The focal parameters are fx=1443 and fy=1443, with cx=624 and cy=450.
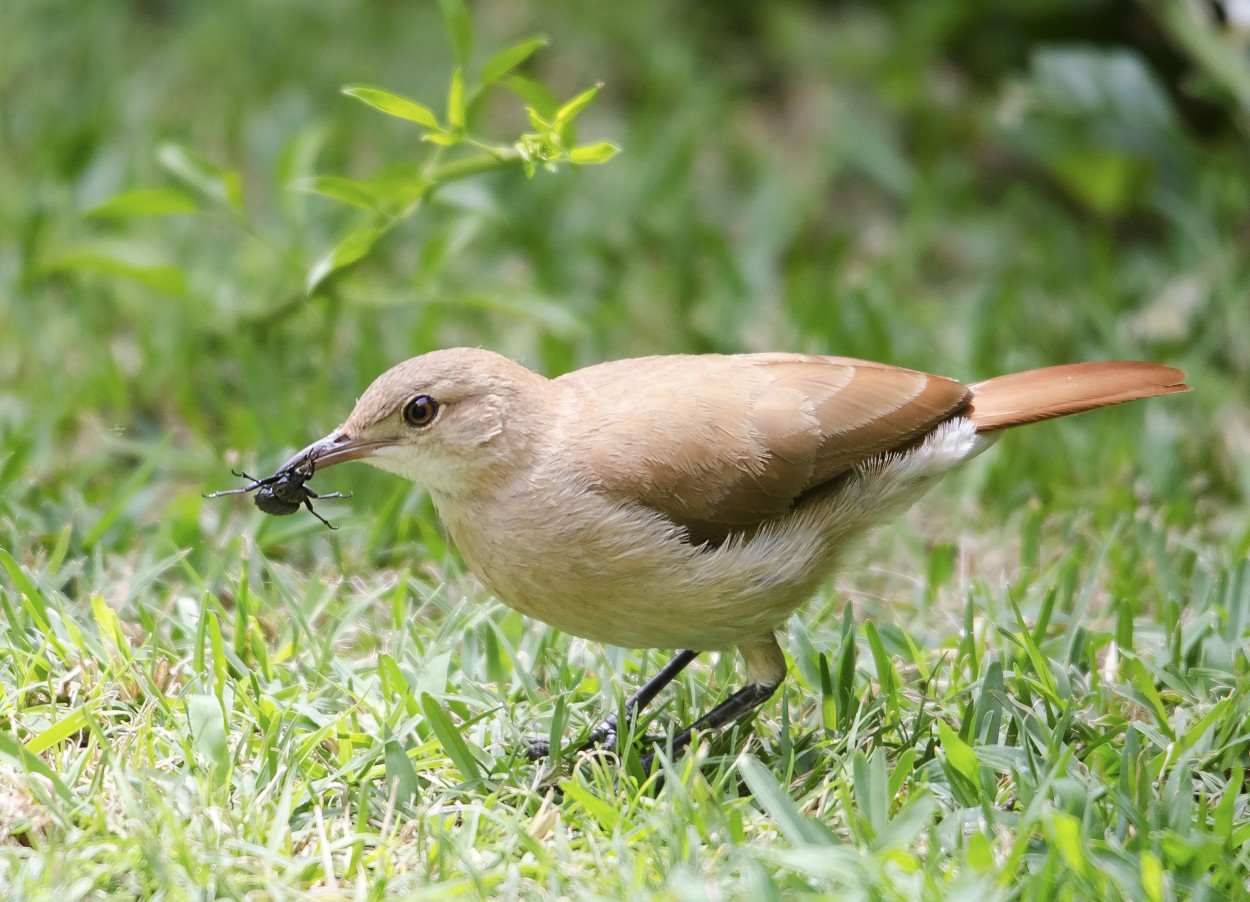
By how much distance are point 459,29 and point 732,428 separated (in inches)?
56.4

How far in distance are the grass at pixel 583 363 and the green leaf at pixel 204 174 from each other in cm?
10

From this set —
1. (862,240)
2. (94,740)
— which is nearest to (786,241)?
(862,240)

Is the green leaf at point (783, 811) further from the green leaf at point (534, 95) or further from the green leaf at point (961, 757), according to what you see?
the green leaf at point (534, 95)

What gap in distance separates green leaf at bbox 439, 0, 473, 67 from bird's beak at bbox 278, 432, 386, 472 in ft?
3.80

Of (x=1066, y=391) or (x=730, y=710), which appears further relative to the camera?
(x=1066, y=391)

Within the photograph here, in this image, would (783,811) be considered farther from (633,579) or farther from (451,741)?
(451,741)

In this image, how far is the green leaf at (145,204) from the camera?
4.39 m

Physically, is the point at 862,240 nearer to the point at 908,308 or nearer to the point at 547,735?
the point at 908,308

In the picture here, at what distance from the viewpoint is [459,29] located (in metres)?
4.00

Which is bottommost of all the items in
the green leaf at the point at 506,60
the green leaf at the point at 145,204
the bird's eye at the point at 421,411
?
the bird's eye at the point at 421,411

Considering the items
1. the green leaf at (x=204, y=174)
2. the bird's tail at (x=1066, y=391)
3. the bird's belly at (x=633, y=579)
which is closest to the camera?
the bird's belly at (x=633, y=579)

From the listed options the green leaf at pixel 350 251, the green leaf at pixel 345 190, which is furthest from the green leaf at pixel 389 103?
the green leaf at pixel 350 251

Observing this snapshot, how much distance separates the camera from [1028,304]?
615 centimetres

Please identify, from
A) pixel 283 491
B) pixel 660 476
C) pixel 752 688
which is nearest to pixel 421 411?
pixel 283 491
